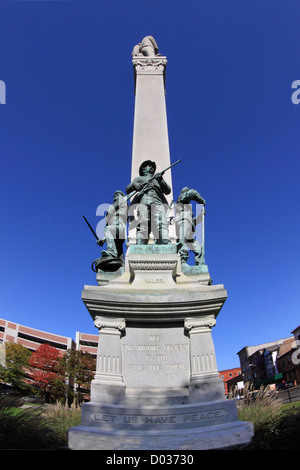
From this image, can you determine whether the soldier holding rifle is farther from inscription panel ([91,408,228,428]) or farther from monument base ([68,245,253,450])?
inscription panel ([91,408,228,428])

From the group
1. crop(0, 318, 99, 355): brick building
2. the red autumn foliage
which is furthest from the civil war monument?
crop(0, 318, 99, 355): brick building

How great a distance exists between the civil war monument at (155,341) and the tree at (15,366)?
40.1 m

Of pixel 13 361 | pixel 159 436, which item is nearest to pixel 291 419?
pixel 159 436

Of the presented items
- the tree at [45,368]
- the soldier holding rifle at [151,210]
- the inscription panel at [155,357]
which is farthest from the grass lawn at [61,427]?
the tree at [45,368]

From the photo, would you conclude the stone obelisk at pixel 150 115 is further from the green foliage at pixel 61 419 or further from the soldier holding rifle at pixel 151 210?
the green foliage at pixel 61 419

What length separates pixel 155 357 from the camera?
5.97 m

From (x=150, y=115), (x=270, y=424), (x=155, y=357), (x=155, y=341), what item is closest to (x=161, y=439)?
(x=155, y=357)

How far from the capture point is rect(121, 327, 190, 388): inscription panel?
5777mm

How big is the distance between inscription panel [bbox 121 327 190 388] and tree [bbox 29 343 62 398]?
36.2 metres

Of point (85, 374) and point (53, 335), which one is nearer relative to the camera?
point (85, 374)

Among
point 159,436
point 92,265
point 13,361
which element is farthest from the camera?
point 13,361
